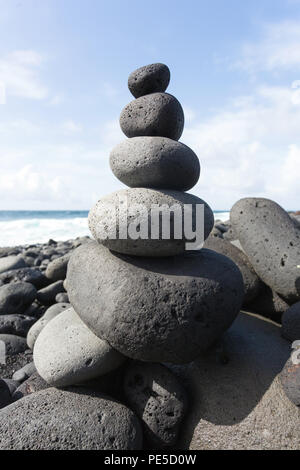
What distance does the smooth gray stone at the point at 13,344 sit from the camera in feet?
12.8

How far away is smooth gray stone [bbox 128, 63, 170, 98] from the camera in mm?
2889

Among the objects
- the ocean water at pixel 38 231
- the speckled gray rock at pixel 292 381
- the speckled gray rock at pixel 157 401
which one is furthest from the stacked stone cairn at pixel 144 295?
the ocean water at pixel 38 231

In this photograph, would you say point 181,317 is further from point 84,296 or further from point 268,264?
point 268,264

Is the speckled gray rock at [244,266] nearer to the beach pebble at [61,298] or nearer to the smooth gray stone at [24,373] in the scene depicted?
the smooth gray stone at [24,373]

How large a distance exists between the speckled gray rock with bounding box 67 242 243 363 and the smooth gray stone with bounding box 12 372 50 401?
754mm

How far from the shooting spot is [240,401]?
232 cm

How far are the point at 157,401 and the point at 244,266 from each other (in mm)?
1680

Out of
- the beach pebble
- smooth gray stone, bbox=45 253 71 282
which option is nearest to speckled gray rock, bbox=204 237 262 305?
the beach pebble

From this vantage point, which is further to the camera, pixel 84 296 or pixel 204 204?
pixel 204 204

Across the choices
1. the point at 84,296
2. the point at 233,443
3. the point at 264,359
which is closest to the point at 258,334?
the point at 264,359

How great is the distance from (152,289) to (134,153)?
1020 millimetres

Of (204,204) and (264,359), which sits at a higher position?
(204,204)

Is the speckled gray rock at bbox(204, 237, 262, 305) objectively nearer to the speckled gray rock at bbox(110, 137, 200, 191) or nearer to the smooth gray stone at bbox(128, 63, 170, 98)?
the speckled gray rock at bbox(110, 137, 200, 191)

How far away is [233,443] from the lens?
7.08 ft
